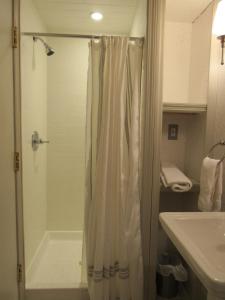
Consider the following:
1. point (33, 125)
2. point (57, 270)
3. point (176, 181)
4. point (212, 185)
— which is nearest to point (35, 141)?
point (33, 125)

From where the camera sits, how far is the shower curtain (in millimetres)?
1523

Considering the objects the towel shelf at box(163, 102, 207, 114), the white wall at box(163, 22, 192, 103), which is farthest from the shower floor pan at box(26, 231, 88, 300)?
the white wall at box(163, 22, 192, 103)

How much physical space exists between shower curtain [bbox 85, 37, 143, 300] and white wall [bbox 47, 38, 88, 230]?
105cm

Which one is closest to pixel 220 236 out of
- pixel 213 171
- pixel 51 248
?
pixel 213 171

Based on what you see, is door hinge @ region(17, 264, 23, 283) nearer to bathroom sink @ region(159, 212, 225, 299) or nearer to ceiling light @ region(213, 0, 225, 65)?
bathroom sink @ region(159, 212, 225, 299)

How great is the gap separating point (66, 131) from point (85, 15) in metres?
1.20

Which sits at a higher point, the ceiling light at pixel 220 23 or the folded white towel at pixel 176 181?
the ceiling light at pixel 220 23

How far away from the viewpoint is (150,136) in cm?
155

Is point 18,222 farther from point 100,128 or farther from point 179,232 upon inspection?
point 179,232

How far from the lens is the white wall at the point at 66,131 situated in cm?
254

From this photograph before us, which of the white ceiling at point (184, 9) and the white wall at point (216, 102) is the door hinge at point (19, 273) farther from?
the white ceiling at point (184, 9)

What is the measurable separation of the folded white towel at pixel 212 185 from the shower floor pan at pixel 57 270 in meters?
1.13

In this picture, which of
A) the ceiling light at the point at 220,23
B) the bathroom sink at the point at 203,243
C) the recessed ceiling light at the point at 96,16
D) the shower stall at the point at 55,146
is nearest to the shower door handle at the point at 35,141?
the shower stall at the point at 55,146

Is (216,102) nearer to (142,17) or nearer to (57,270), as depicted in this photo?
(142,17)
